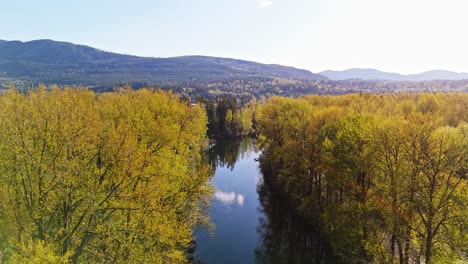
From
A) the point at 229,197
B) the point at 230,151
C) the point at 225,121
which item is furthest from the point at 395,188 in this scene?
the point at 225,121

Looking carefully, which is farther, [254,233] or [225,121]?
[225,121]

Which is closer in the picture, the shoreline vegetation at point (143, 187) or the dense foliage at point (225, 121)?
the shoreline vegetation at point (143, 187)

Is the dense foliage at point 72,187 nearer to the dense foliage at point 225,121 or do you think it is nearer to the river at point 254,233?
the river at point 254,233

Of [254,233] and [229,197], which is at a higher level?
[254,233]

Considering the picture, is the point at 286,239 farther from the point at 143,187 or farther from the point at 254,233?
the point at 143,187

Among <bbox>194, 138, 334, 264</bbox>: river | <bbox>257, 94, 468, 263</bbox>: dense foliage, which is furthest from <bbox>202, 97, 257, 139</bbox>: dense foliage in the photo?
<bbox>257, 94, 468, 263</bbox>: dense foliage

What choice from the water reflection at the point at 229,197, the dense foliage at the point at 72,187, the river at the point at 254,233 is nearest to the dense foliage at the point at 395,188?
the river at the point at 254,233

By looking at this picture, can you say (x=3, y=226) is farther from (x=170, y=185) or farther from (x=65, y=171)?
(x=170, y=185)

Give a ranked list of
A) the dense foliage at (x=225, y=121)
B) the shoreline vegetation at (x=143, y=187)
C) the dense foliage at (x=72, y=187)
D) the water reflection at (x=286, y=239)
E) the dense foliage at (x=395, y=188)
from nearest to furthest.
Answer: the dense foliage at (x=72, y=187) → the shoreline vegetation at (x=143, y=187) → the dense foliage at (x=395, y=188) → the water reflection at (x=286, y=239) → the dense foliage at (x=225, y=121)
